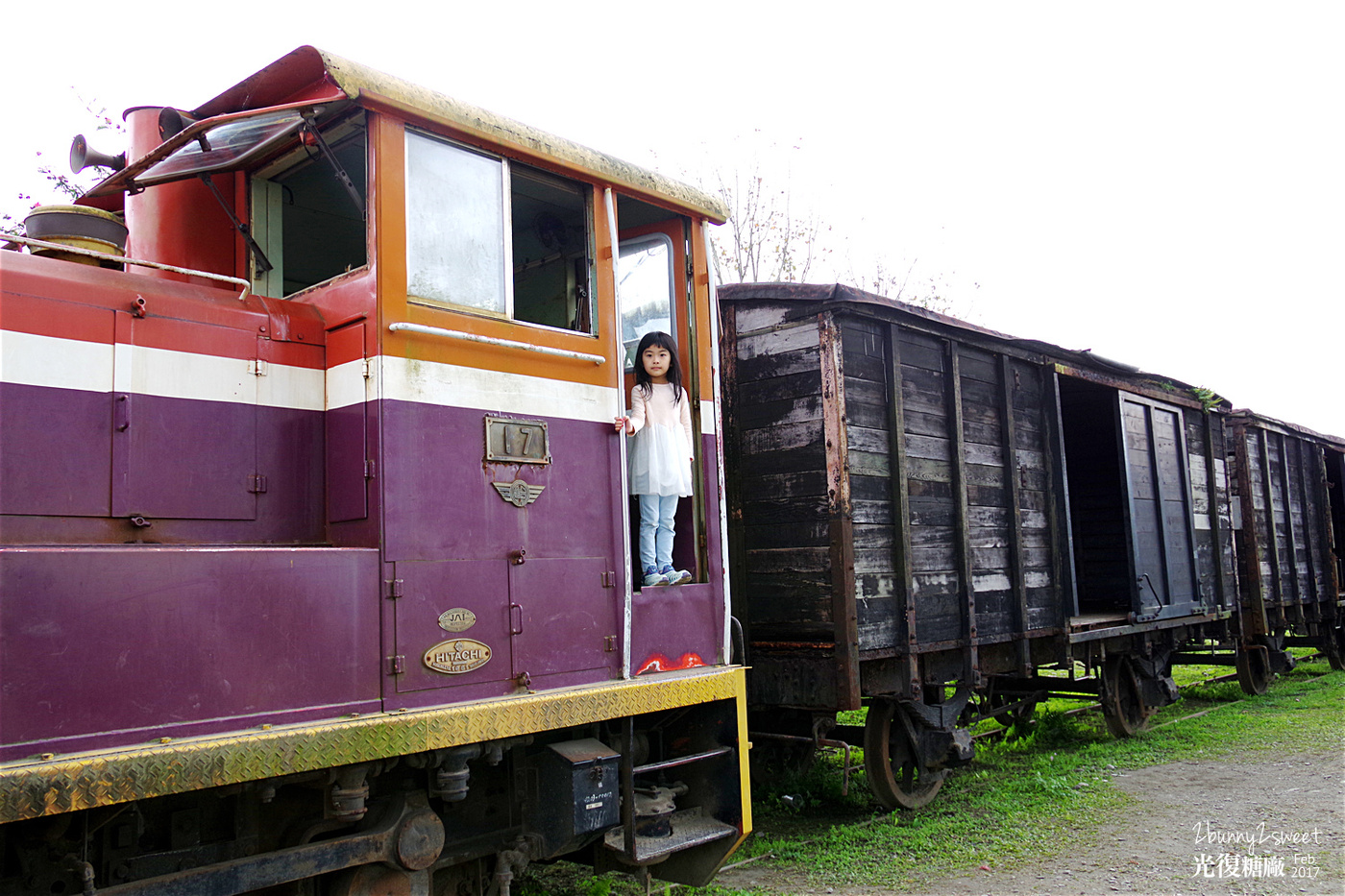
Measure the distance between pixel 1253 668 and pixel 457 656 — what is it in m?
11.3

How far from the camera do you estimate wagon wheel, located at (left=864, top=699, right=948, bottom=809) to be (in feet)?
20.2

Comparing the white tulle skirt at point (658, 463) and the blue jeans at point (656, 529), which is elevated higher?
the white tulle skirt at point (658, 463)

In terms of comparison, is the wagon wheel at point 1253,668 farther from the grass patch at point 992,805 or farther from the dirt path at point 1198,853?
the dirt path at point 1198,853

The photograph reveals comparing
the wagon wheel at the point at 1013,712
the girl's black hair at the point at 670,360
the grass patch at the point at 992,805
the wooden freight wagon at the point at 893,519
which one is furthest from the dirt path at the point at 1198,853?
the girl's black hair at the point at 670,360

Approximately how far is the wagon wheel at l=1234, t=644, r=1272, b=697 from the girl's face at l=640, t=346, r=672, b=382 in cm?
963

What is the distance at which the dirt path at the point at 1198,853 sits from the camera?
4699mm

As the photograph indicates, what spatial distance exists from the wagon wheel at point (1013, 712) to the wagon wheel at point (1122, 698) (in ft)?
2.08

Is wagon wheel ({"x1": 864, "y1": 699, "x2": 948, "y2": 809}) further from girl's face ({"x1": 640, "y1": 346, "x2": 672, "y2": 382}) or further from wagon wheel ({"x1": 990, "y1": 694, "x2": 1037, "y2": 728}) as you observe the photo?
girl's face ({"x1": 640, "y1": 346, "x2": 672, "y2": 382})

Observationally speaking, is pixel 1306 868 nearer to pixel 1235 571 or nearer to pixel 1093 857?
pixel 1093 857

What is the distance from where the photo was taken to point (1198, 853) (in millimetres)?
5160

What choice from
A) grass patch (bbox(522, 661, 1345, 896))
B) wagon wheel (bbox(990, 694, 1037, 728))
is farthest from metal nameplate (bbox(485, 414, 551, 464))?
wagon wheel (bbox(990, 694, 1037, 728))

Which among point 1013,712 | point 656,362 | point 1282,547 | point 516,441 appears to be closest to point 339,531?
point 516,441

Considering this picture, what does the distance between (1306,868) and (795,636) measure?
282 cm

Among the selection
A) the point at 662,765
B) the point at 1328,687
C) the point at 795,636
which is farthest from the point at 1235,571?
the point at 662,765
